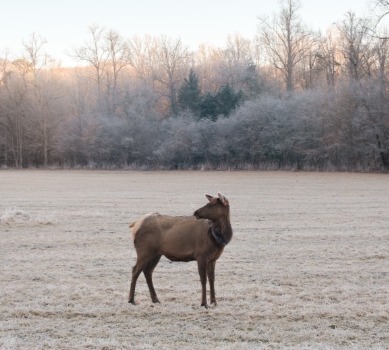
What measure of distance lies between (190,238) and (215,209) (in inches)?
22.4

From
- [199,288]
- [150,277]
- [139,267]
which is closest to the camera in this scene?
[139,267]

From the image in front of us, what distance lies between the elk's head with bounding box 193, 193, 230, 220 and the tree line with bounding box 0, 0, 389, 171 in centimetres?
4694

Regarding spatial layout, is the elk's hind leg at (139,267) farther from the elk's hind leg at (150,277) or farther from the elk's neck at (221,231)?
the elk's neck at (221,231)

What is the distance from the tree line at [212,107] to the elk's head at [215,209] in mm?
46937

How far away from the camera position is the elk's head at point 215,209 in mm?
7125

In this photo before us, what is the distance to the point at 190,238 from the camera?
7309 millimetres

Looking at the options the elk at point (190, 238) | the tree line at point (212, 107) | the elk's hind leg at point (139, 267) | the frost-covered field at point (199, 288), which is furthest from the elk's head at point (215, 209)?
the tree line at point (212, 107)

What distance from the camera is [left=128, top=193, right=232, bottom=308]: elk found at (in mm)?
7160

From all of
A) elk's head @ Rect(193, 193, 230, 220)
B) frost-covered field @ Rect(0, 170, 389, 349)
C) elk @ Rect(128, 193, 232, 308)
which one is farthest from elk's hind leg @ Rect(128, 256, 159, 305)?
elk's head @ Rect(193, 193, 230, 220)

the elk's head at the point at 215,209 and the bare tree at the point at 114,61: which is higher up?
the bare tree at the point at 114,61

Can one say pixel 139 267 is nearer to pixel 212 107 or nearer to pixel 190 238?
pixel 190 238

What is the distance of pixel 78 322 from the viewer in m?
6.64

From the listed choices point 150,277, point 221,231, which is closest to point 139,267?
point 150,277

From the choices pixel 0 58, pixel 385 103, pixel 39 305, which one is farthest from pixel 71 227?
pixel 0 58
